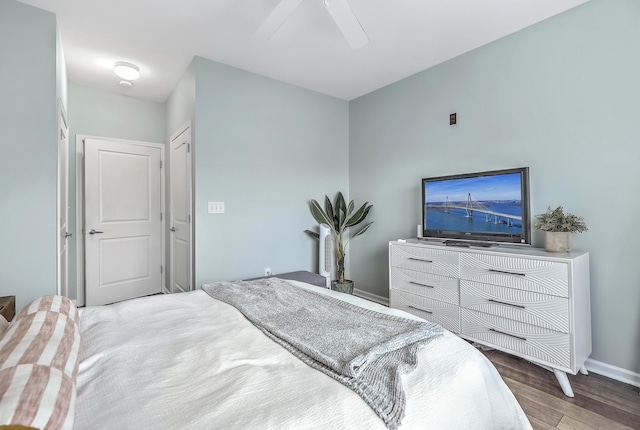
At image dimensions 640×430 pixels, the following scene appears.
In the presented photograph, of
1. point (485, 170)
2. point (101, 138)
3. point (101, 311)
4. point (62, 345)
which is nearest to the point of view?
point (62, 345)

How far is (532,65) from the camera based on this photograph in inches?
95.4

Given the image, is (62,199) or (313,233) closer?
(62,199)

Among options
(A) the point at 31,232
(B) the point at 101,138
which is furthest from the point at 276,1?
(B) the point at 101,138

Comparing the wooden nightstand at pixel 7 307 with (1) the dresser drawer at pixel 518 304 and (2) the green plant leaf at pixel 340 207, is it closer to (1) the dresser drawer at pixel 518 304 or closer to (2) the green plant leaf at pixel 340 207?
(2) the green plant leaf at pixel 340 207

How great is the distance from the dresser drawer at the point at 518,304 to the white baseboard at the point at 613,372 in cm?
62

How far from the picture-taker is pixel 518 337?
2.07 metres

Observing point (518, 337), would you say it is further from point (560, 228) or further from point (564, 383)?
point (560, 228)

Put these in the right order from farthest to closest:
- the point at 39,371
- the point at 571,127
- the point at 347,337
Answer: the point at 571,127 → the point at 347,337 → the point at 39,371

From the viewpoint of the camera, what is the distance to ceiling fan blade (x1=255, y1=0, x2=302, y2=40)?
5.71ft

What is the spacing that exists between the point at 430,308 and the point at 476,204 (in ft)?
3.27

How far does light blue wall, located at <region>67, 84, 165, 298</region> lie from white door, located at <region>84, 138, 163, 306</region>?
0.47ft

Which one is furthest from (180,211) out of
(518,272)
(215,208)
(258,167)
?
(518,272)

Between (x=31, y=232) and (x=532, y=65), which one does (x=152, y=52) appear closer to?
(x=31, y=232)

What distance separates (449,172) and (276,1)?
2.12 m
